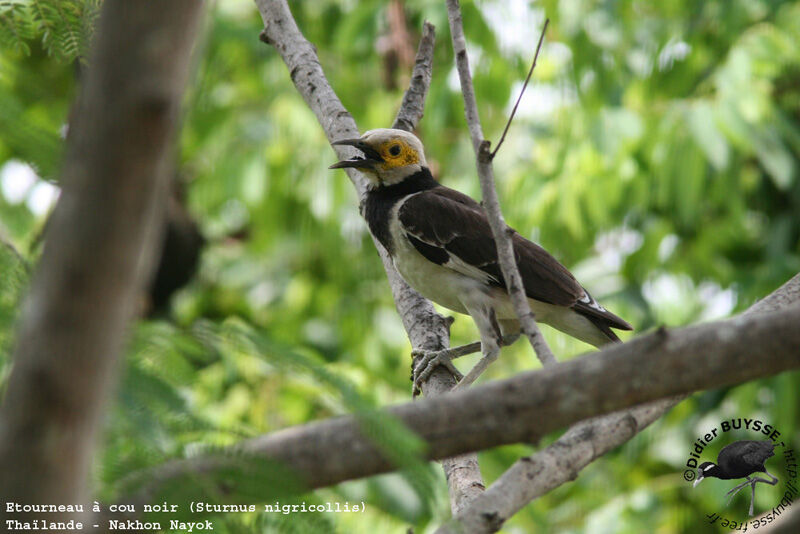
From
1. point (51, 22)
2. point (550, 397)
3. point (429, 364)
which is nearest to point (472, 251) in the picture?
point (429, 364)

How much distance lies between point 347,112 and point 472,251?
1.11 metres

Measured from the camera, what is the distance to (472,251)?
16.1 ft

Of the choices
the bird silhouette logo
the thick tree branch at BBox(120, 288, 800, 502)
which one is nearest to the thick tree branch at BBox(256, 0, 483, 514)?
the bird silhouette logo

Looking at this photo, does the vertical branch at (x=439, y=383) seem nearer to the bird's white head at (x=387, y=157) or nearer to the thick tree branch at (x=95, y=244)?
the bird's white head at (x=387, y=157)

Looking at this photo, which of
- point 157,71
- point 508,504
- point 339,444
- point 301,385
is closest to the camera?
point 157,71

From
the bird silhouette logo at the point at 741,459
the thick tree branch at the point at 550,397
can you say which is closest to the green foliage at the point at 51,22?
the thick tree branch at the point at 550,397

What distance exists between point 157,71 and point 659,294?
6834 mm

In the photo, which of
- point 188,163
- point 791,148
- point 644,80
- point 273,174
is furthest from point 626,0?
point 188,163

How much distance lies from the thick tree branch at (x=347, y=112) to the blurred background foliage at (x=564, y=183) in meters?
0.98

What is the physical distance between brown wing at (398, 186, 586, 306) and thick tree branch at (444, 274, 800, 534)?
7.01 feet

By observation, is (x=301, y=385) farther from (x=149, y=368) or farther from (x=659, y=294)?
(x=149, y=368)

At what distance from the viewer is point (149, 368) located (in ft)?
5.69

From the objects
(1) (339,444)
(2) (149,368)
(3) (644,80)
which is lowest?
(1) (339,444)

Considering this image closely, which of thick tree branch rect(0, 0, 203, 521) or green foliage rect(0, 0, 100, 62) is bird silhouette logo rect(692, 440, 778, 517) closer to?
green foliage rect(0, 0, 100, 62)
